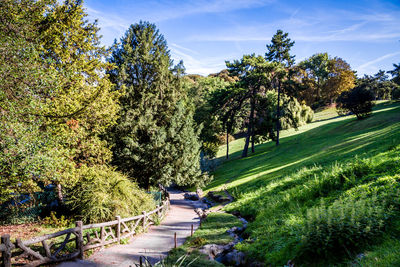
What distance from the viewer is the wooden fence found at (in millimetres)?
7617

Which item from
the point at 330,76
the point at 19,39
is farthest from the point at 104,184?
the point at 330,76

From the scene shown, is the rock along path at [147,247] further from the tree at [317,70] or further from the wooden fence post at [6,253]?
the tree at [317,70]

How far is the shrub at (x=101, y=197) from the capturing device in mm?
12281

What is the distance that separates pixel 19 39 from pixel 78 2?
6.45 meters

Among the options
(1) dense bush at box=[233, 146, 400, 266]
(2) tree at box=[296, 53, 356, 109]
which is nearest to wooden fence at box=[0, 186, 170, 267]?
(1) dense bush at box=[233, 146, 400, 266]

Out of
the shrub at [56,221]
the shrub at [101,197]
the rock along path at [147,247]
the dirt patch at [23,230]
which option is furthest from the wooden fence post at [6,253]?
the shrub at [56,221]

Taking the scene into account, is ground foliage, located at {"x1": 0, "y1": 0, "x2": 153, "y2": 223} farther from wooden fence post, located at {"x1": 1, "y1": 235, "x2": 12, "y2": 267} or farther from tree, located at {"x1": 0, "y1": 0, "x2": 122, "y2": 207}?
wooden fence post, located at {"x1": 1, "y1": 235, "x2": 12, "y2": 267}

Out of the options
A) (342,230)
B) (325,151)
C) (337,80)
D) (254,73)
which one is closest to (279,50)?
(254,73)

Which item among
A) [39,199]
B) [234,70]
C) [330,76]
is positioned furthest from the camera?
[330,76]

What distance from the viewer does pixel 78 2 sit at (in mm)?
13992

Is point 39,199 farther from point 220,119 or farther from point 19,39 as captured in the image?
point 220,119

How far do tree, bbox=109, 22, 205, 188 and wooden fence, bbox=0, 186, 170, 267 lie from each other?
519cm

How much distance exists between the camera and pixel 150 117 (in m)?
18.6

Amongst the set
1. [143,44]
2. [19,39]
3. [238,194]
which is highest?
[143,44]
